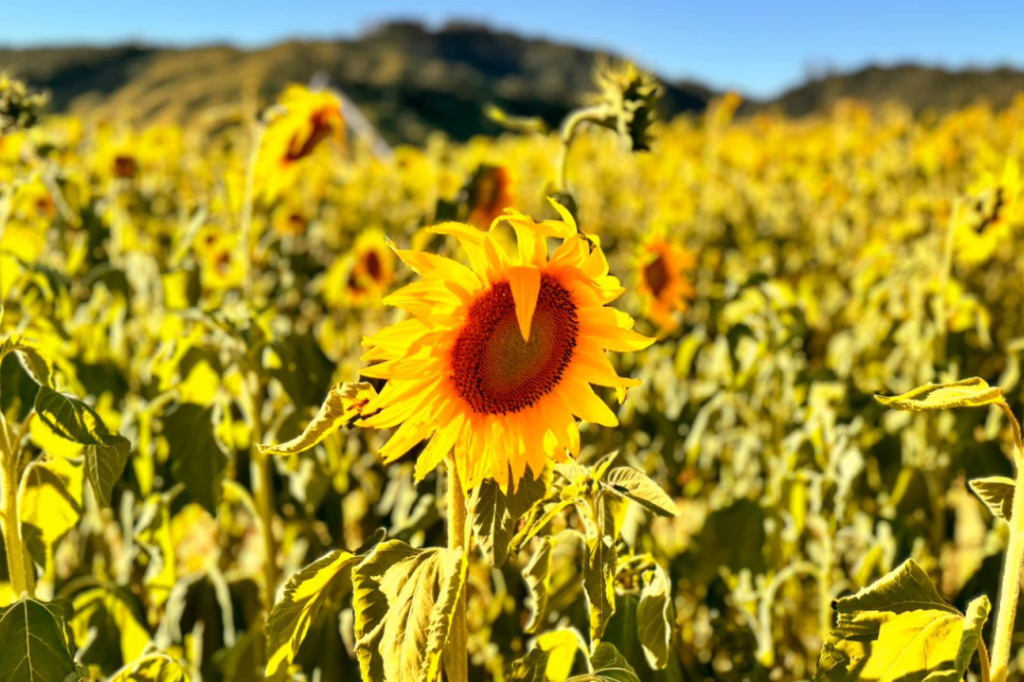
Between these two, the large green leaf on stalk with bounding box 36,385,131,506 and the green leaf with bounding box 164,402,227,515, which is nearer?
the large green leaf on stalk with bounding box 36,385,131,506

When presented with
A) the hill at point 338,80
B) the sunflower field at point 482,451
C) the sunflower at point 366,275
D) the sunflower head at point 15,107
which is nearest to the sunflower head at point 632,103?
the sunflower field at point 482,451

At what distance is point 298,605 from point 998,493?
0.86 metres

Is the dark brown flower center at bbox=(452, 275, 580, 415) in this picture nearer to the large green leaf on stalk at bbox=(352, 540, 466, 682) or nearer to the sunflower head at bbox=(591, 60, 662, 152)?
the large green leaf on stalk at bbox=(352, 540, 466, 682)

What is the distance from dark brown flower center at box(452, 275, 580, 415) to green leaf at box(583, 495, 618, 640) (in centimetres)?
17

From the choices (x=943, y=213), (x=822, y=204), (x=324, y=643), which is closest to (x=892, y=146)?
(x=822, y=204)

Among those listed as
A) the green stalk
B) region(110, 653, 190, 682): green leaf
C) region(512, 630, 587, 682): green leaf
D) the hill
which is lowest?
region(110, 653, 190, 682): green leaf

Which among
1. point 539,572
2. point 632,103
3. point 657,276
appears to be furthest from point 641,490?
point 657,276

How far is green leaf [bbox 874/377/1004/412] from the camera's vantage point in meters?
0.94

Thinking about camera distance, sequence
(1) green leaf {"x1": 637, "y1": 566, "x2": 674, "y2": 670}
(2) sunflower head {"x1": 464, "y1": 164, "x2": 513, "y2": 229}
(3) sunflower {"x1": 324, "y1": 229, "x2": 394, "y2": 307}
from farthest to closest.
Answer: (3) sunflower {"x1": 324, "y1": 229, "x2": 394, "y2": 307} < (2) sunflower head {"x1": 464, "y1": 164, "x2": 513, "y2": 229} < (1) green leaf {"x1": 637, "y1": 566, "x2": 674, "y2": 670}

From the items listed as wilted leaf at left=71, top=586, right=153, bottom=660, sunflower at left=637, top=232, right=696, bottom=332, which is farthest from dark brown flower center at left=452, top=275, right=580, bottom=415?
sunflower at left=637, top=232, right=696, bottom=332

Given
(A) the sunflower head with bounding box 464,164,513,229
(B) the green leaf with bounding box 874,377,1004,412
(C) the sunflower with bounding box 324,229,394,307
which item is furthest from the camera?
(C) the sunflower with bounding box 324,229,394,307

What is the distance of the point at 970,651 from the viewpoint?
3.23 ft

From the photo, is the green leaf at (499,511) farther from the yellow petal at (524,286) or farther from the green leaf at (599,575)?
the yellow petal at (524,286)

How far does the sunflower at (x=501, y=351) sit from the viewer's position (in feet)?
3.20
